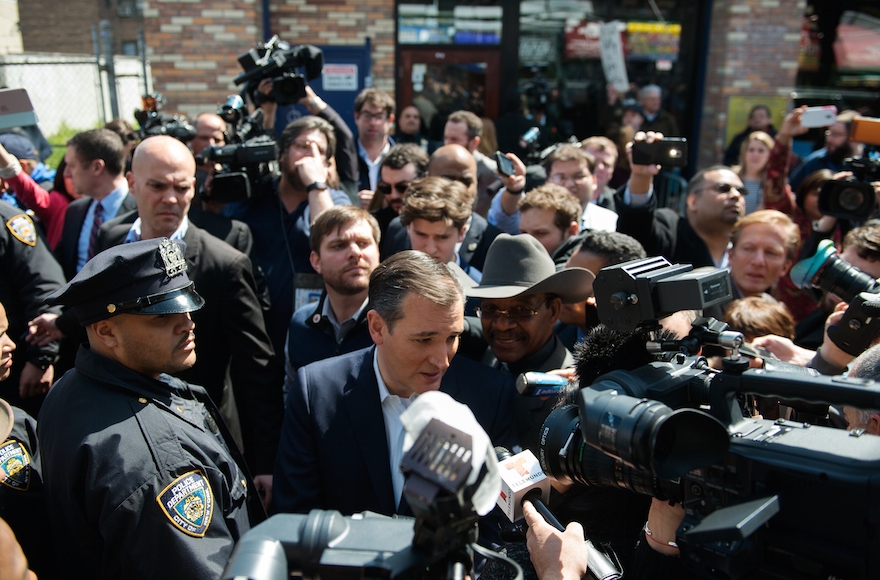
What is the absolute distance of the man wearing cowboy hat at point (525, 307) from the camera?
2.70m

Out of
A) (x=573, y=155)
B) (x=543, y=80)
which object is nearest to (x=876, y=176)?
(x=573, y=155)

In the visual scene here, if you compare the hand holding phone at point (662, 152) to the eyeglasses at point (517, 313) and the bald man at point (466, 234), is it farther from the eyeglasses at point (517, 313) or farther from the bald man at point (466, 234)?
the eyeglasses at point (517, 313)

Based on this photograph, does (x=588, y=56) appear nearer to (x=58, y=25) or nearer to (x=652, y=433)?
(x=652, y=433)

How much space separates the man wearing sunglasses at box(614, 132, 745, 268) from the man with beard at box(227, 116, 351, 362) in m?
1.74

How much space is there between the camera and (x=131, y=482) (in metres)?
1.75

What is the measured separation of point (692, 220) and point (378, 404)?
2.87m

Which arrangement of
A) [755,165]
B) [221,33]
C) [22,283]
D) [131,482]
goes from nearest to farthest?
1. [131,482]
2. [22,283]
3. [755,165]
4. [221,33]

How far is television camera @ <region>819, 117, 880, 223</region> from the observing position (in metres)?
3.40

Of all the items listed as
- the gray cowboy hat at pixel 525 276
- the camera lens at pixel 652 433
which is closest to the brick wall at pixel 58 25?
the gray cowboy hat at pixel 525 276

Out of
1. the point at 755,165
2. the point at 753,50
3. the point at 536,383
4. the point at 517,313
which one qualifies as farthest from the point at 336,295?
the point at 753,50

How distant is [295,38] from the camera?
26.4 ft

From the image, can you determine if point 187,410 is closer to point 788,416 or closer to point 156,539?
point 156,539

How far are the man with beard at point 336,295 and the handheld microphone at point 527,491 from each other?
1282 millimetres

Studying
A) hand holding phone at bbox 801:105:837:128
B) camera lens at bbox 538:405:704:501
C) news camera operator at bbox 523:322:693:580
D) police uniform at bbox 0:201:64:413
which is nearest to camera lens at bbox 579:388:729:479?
camera lens at bbox 538:405:704:501
